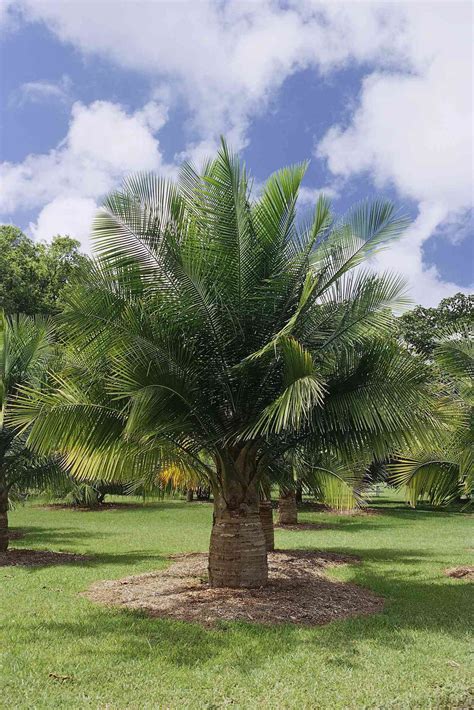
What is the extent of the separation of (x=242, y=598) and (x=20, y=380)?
632 centimetres

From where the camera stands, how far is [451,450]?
31.8 ft

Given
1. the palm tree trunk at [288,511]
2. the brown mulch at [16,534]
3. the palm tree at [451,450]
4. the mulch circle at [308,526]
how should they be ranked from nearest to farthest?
the palm tree at [451,450]
the brown mulch at [16,534]
the mulch circle at [308,526]
the palm tree trunk at [288,511]

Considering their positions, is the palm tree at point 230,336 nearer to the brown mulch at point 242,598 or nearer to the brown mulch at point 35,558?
the brown mulch at point 242,598

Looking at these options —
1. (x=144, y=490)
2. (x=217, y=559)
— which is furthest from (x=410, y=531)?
(x=217, y=559)

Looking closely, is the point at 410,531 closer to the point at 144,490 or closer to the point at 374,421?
the point at 144,490

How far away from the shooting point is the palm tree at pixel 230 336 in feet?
25.6

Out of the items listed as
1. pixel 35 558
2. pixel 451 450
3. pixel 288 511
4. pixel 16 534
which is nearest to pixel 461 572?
pixel 451 450

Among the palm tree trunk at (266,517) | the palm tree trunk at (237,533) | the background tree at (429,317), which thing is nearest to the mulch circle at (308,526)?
the palm tree trunk at (266,517)

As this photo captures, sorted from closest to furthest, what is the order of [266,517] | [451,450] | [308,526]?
[451,450] → [266,517] → [308,526]

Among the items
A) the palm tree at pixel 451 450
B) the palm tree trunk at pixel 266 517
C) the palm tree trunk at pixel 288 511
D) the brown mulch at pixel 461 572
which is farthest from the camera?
the palm tree trunk at pixel 288 511

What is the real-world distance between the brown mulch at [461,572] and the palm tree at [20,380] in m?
7.69

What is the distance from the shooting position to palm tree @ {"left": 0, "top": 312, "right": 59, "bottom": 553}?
455 inches

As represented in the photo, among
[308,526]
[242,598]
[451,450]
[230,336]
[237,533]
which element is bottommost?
[242,598]

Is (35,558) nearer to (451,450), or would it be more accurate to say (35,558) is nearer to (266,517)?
(266,517)
